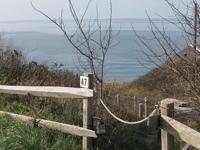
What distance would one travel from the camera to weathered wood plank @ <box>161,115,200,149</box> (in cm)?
580

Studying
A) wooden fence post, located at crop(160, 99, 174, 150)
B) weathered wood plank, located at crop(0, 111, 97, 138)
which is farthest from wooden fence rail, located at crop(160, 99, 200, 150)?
weathered wood plank, located at crop(0, 111, 97, 138)

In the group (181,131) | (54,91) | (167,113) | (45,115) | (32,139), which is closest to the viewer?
(181,131)

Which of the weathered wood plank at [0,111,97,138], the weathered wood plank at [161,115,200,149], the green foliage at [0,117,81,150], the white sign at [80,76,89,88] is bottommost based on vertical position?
the green foliage at [0,117,81,150]

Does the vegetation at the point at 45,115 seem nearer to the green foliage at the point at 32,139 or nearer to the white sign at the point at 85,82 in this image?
the green foliage at the point at 32,139

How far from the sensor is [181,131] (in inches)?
243

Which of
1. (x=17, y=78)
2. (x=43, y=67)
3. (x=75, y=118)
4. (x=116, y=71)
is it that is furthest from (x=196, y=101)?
(x=116, y=71)

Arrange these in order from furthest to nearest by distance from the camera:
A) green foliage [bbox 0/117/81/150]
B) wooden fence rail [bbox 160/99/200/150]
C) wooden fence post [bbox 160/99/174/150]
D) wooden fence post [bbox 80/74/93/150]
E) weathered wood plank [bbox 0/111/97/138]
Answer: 1. wooden fence post [bbox 80/74/93/150]
2. weathered wood plank [bbox 0/111/97/138]
3. green foliage [bbox 0/117/81/150]
4. wooden fence post [bbox 160/99/174/150]
5. wooden fence rail [bbox 160/99/200/150]

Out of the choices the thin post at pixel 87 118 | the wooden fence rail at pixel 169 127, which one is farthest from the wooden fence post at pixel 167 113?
the thin post at pixel 87 118

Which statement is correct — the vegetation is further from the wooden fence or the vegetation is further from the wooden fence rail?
the wooden fence rail

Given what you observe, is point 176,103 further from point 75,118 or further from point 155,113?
point 75,118

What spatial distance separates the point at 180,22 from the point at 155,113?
59.2 inches

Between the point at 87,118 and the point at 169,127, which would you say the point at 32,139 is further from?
the point at 169,127

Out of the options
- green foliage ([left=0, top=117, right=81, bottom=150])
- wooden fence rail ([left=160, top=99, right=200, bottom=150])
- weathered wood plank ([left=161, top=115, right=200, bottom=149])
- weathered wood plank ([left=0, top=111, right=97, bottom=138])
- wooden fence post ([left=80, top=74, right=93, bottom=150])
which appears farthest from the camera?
wooden fence post ([left=80, top=74, right=93, bottom=150])

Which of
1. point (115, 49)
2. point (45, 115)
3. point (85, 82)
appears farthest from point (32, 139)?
point (115, 49)
